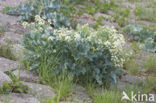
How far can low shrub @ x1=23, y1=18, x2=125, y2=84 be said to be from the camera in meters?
4.79

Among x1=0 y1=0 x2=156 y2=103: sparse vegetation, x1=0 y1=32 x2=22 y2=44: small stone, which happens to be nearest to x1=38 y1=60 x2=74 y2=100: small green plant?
x1=0 y1=0 x2=156 y2=103: sparse vegetation

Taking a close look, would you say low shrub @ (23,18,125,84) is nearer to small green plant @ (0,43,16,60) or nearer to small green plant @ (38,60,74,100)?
small green plant @ (38,60,74,100)

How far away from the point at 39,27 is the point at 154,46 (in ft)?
10.4

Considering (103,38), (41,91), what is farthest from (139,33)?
(41,91)

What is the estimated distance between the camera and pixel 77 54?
188 inches

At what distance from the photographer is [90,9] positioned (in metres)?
9.47

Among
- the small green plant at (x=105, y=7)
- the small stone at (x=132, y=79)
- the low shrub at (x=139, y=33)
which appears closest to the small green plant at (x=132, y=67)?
the small stone at (x=132, y=79)

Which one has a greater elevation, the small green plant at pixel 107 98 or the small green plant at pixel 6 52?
the small green plant at pixel 6 52

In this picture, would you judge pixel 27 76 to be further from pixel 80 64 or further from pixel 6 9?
pixel 6 9

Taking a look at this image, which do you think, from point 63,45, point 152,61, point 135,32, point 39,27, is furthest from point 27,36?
point 135,32

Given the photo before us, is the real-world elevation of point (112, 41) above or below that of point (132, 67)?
above

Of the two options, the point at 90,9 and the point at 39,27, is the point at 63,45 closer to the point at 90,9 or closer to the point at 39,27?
the point at 39,27

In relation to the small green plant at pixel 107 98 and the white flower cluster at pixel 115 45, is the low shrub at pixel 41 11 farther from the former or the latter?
the small green plant at pixel 107 98

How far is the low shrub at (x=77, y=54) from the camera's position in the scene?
4793mm
